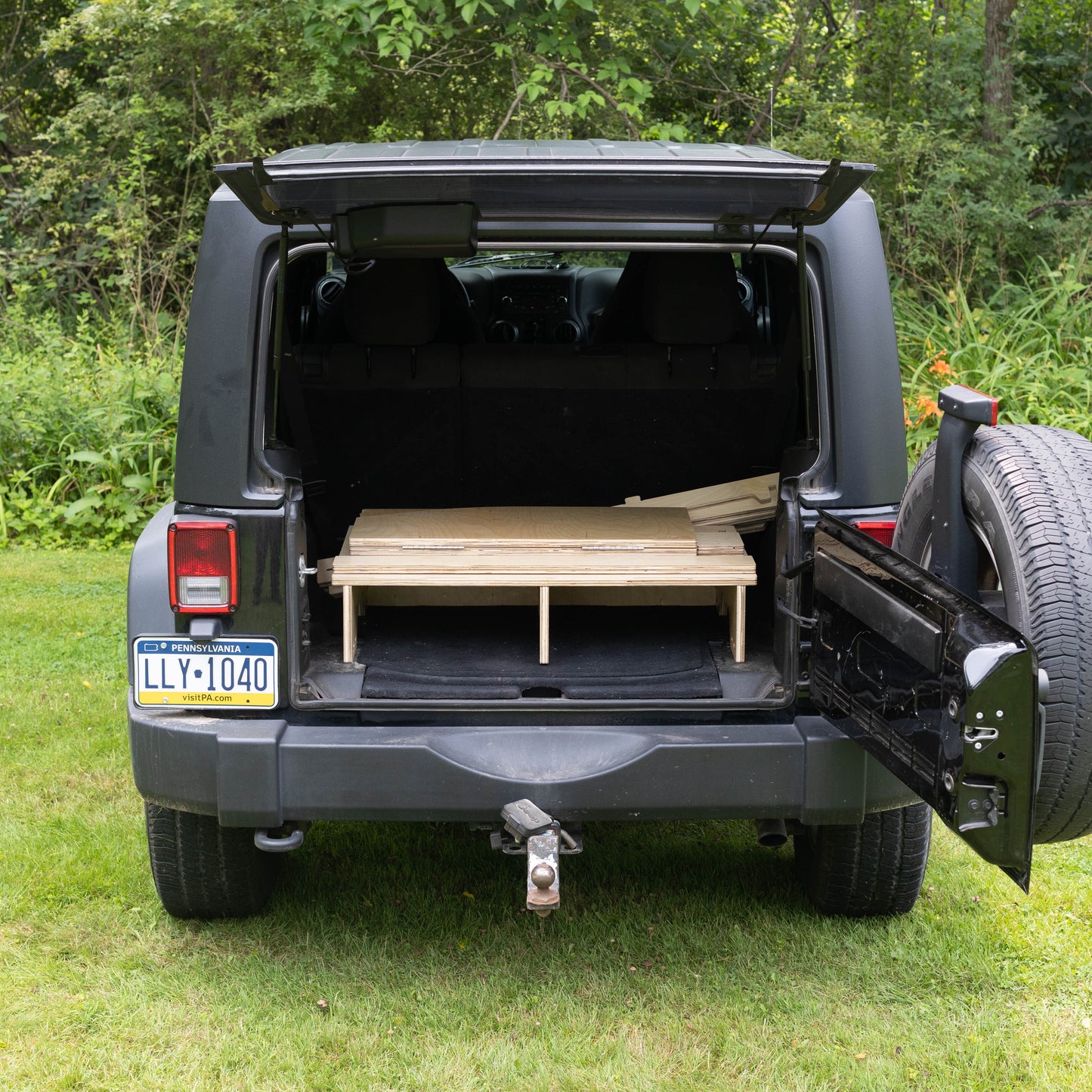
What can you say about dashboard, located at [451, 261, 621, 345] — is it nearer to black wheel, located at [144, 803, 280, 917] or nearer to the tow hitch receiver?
black wheel, located at [144, 803, 280, 917]

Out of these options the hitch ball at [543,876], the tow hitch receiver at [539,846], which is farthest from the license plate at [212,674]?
the hitch ball at [543,876]

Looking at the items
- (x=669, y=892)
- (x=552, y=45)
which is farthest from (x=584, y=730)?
(x=552, y=45)

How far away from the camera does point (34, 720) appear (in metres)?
4.66

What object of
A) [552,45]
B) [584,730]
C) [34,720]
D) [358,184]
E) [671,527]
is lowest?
[34,720]

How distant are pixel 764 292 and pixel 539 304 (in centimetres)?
137

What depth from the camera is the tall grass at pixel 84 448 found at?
300 inches

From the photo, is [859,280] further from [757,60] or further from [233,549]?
[757,60]

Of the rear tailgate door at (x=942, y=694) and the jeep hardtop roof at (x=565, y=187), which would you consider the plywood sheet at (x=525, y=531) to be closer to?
the rear tailgate door at (x=942, y=694)

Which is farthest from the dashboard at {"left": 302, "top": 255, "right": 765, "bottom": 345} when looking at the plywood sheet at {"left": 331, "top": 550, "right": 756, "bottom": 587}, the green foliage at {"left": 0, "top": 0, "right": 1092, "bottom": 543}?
the green foliage at {"left": 0, "top": 0, "right": 1092, "bottom": 543}

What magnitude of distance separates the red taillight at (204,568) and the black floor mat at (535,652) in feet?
1.33

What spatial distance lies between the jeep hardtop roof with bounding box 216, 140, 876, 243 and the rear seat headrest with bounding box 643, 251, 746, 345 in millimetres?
874

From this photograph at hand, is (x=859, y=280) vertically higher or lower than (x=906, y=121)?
lower

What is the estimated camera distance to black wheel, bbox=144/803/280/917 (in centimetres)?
304

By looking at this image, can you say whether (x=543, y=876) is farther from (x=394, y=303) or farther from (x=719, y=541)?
(x=394, y=303)
